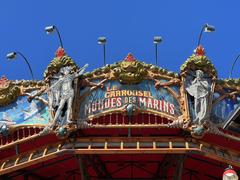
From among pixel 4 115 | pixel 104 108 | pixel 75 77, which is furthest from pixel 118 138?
pixel 4 115

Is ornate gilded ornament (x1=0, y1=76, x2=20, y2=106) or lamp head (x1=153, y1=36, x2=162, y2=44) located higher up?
lamp head (x1=153, y1=36, x2=162, y2=44)

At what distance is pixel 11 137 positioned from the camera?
29391mm

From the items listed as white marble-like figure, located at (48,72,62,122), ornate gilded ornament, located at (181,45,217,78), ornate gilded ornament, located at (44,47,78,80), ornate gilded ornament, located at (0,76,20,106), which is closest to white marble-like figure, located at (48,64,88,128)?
white marble-like figure, located at (48,72,62,122)

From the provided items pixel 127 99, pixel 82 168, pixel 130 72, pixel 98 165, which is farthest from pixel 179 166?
pixel 130 72

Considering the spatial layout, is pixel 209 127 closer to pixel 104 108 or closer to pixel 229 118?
pixel 229 118

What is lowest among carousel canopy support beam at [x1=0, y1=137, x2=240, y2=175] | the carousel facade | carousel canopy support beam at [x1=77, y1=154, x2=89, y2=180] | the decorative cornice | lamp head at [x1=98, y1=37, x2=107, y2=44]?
carousel canopy support beam at [x1=77, y1=154, x2=89, y2=180]

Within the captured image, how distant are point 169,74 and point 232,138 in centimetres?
365

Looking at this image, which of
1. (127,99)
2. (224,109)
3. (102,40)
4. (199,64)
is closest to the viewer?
(127,99)

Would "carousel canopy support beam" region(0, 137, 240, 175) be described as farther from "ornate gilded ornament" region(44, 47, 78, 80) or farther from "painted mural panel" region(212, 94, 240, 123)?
"ornate gilded ornament" region(44, 47, 78, 80)

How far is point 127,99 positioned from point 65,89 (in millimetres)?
2561

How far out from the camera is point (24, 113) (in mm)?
29562

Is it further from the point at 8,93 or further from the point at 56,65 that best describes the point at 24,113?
the point at 56,65

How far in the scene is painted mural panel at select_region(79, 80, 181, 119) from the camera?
28297 millimetres

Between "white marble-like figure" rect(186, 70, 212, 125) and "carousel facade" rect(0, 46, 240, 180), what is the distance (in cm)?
4
